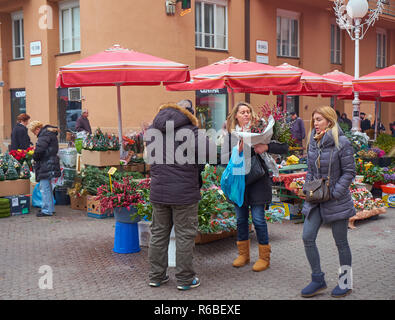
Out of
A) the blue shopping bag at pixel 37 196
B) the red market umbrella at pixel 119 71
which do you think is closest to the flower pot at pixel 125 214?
the red market umbrella at pixel 119 71

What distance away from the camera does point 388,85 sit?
9.59 metres

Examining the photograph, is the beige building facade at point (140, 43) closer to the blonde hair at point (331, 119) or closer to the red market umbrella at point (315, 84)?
the red market umbrella at point (315, 84)

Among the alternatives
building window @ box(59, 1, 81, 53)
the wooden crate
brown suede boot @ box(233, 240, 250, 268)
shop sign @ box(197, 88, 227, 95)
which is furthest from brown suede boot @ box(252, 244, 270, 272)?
building window @ box(59, 1, 81, 53)

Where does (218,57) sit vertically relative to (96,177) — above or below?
above

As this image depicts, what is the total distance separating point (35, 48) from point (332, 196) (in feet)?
49.6

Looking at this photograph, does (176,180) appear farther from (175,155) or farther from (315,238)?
(315,238)

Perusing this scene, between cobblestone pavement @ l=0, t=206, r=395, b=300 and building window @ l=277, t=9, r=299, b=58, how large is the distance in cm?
1401

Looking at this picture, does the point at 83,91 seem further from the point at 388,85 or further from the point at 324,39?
the point at 324,39

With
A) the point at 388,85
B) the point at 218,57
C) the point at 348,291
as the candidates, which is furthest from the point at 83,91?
the point at 348,291

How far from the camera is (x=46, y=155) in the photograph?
8.87 m

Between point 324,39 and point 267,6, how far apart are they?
3911 millimetres

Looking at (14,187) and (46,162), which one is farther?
(14,187)

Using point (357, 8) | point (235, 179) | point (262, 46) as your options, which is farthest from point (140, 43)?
point (235, 179)

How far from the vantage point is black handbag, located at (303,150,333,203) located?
15.3ft
